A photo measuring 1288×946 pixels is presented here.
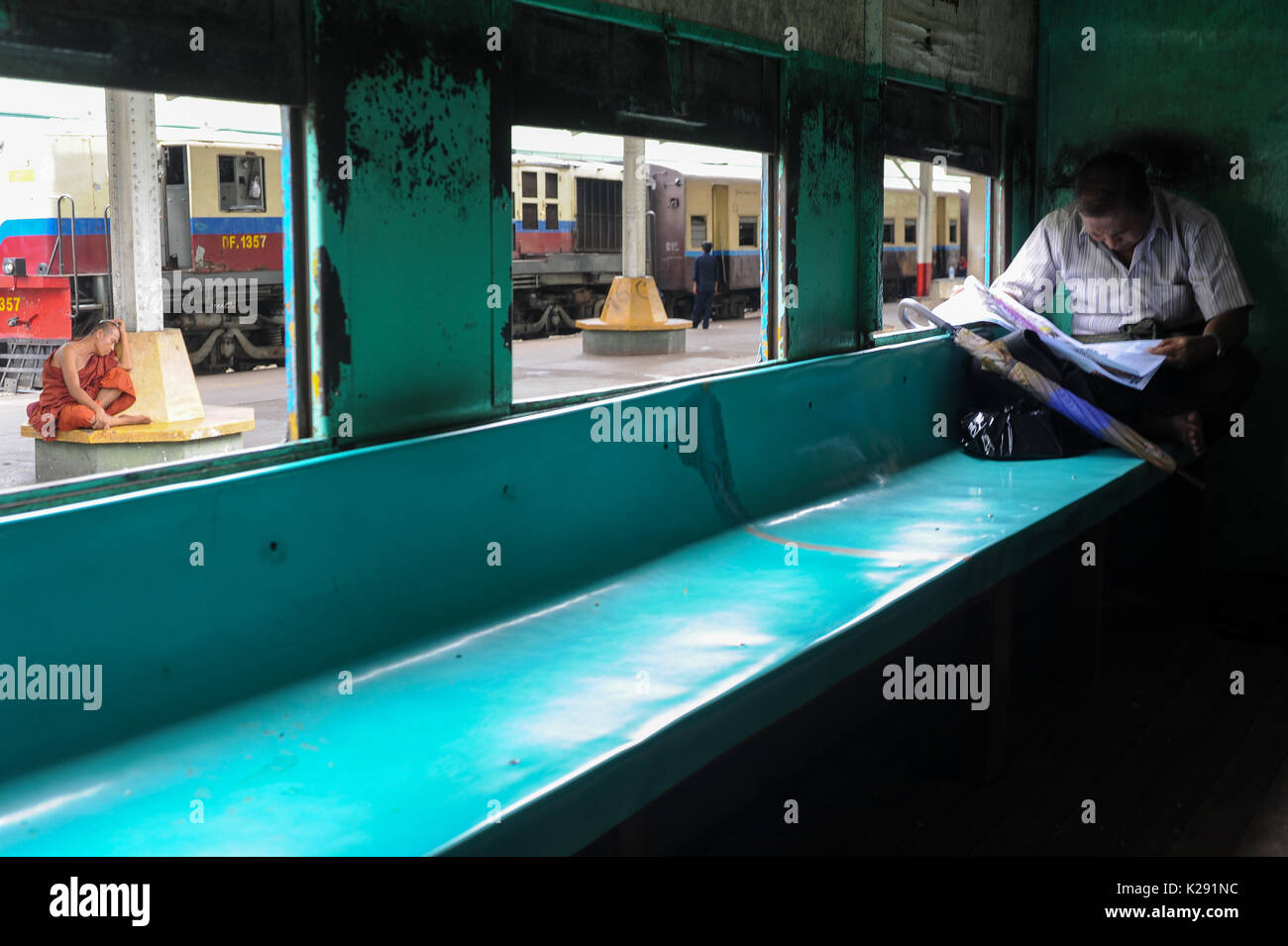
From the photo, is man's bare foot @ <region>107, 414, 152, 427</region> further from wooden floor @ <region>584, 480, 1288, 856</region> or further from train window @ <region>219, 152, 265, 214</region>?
train window @ <region>219, 152, 265, 214</region>

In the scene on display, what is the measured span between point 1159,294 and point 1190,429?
1.82 feet

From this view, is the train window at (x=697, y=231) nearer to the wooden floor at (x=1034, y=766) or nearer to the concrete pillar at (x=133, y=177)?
the concrete pillar at (x=133, y=177)

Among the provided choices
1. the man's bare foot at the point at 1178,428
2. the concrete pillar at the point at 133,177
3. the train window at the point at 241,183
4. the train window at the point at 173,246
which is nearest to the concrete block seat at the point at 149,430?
the concrete pillar at the point at 133,177

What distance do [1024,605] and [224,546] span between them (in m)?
3.20

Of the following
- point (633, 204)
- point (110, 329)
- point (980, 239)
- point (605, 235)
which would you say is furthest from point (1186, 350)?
point (605, 235)

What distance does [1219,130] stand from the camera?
205 inches

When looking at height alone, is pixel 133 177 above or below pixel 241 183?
below

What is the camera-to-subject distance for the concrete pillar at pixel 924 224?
21203 millimetres

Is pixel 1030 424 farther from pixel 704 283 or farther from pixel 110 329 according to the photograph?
pixel 704 283

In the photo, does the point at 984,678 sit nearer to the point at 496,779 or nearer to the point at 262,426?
the point at 496,779

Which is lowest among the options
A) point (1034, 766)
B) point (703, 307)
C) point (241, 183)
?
point (1034, 766)

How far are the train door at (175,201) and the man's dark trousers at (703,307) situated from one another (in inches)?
352

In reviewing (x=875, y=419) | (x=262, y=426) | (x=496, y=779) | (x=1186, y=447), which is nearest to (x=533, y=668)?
(x=496, y=779)
